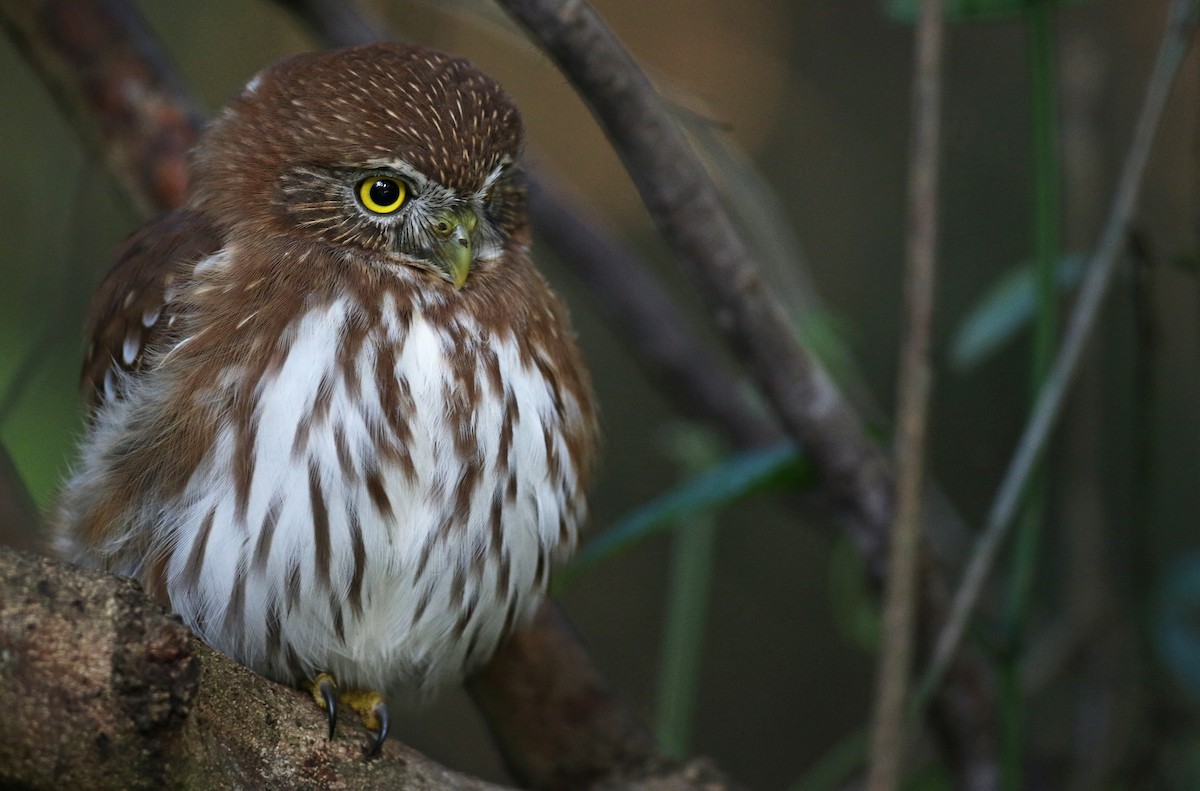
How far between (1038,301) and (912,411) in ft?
1.38

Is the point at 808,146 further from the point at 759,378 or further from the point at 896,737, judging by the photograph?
the point at 896,737

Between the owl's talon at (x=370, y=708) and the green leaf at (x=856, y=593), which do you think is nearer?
the owl's talon at (x=370, y=708)

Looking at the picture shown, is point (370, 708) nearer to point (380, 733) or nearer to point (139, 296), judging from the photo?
point (380, 733)

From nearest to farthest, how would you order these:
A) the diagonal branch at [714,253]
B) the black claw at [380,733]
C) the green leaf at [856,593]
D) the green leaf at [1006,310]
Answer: the black claw at [380,733] < the diagonal branch at [714,253] < the green leaf at [1006,310] < the green leaf at [856,593]

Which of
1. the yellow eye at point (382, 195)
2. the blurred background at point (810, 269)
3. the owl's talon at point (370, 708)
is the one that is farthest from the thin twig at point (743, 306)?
the owl's talon at point (370, 708)

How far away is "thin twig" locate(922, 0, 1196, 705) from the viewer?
209cm

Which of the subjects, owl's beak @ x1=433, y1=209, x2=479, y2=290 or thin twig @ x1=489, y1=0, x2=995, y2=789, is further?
owl's beak @ x1=433, y1=209, x2=479, y2=290

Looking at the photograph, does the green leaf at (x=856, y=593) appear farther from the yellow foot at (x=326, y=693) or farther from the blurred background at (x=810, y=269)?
the yellow foot at (x=326, y=693)

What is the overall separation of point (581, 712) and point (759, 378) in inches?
31.4

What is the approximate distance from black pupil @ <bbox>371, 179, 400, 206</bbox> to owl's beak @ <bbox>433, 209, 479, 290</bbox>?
0.24 ft

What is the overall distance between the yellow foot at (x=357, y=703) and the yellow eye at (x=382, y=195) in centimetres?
75

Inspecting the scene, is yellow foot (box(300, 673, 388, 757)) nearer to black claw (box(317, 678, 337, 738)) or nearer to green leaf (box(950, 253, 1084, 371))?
black claw (box(317, 678, 337, 738))

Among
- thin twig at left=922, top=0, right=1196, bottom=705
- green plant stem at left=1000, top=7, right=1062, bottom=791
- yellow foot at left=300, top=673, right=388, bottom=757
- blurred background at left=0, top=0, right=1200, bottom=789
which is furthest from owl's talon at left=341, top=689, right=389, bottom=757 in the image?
blurred background at left=0, top=0, right=1200, bottom=789

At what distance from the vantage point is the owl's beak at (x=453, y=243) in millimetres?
2115
